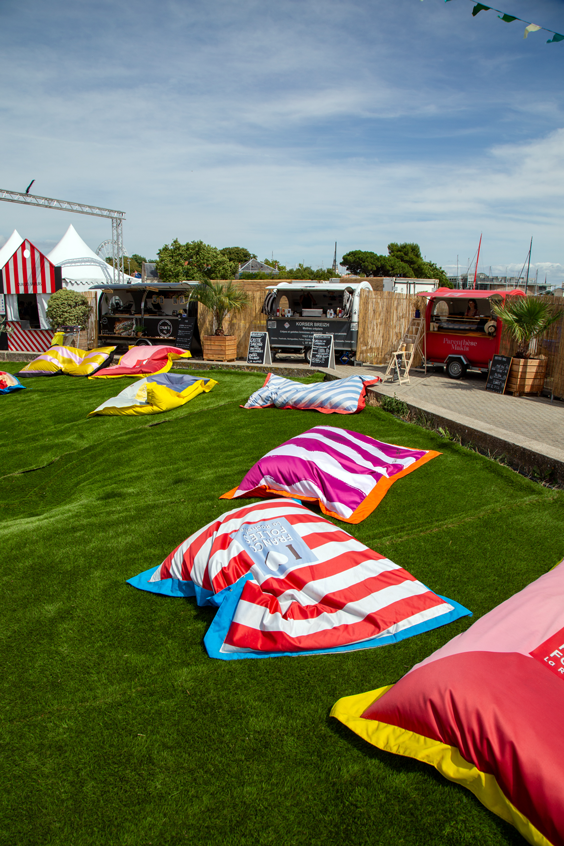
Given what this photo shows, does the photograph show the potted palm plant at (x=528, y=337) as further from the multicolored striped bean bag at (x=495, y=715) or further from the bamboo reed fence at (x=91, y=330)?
the bamboo reed fence at (x=91, y=330)

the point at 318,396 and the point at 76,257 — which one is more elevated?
the point at 76,257

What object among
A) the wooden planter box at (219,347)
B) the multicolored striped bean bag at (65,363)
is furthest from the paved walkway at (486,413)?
the multicolored striped bean bag at (65,363)

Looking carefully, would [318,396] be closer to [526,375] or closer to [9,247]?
[526,375]

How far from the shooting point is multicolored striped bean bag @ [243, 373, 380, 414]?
7801mm

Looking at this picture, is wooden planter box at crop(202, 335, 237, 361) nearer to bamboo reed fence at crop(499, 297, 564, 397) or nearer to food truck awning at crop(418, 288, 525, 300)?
food truck awning at crop(418, 288, 525, 300)

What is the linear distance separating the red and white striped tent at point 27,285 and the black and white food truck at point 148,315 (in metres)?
1.72

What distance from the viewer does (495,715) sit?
1847mm

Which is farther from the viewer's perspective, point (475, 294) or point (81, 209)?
point (81, 209)

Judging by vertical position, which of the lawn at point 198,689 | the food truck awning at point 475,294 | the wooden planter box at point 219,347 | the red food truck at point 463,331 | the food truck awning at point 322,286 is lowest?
the lawn at point 198,689

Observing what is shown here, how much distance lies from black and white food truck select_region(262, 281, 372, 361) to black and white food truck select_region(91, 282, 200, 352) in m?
2.25

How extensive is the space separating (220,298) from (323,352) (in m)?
3.45

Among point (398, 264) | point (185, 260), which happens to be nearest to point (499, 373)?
point (185, 260)

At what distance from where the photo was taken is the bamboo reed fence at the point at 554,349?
915 cm

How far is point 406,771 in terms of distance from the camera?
2072 mm
